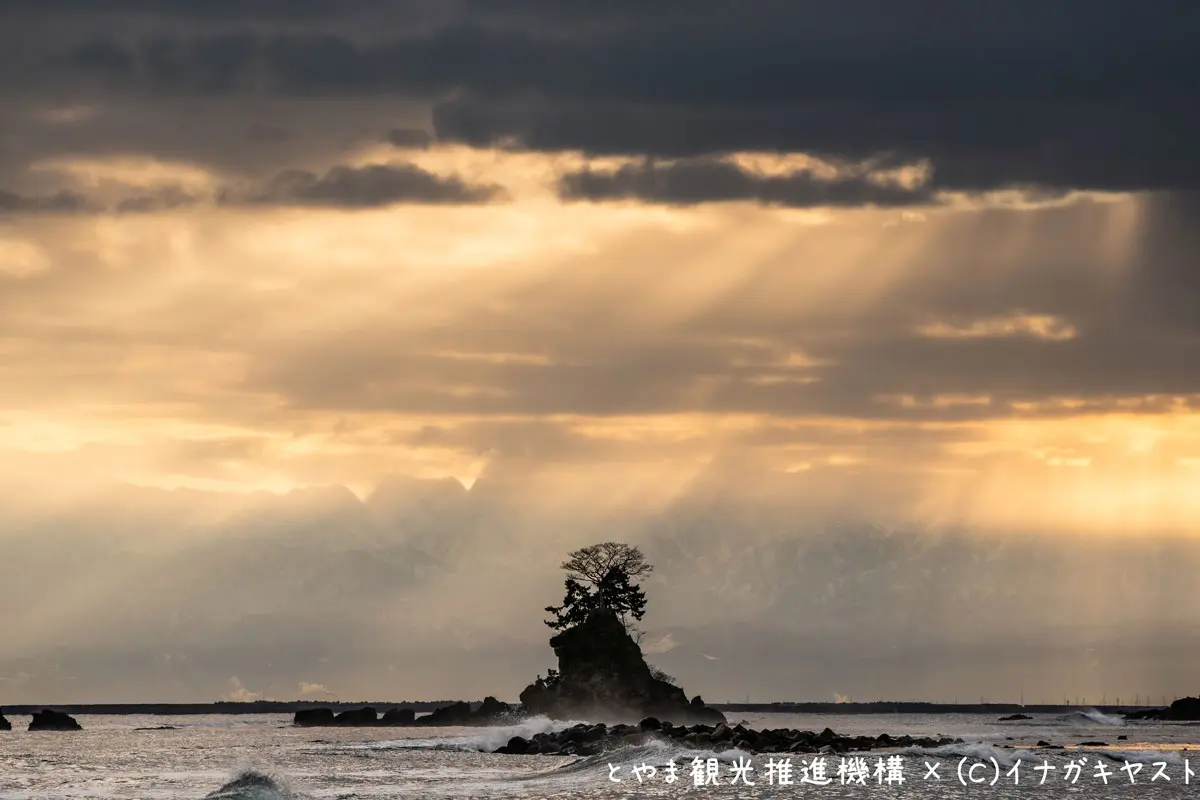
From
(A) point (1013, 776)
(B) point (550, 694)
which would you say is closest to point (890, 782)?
(A) point (1013, 776)

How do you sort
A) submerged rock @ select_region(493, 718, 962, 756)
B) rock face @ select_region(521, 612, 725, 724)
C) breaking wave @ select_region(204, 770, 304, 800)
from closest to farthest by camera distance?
breaking wave @ select_region(204, 770, 304, 800), submerged rock @ select_region(493, 718, 962, 756), rock face @ select_region(521, 612, 725, 724)

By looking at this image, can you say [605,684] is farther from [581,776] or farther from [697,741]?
[581,776]

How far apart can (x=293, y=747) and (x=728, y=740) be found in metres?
59.4

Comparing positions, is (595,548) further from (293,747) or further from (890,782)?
(890,782)

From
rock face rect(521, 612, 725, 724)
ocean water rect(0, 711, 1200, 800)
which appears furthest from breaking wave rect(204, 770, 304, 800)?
rock face rect(521, 612, 725, 724)

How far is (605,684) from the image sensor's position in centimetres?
17962

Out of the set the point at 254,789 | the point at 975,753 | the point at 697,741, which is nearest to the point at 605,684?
the point at 697,741

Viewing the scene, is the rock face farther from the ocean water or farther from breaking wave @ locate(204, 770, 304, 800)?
breaking wave @ locate(204, 770, 304, 800)

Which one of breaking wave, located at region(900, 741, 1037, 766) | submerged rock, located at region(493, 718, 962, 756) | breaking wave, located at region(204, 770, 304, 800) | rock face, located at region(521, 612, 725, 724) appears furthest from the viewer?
rock face, located at region(521, 612, 725, 724)

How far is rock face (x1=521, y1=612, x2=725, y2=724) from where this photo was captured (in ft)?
587

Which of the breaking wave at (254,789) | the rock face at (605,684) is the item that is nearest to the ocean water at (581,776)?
the breaking wave at (254,789)

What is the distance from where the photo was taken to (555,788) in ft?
279

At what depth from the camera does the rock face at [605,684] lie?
179 meters

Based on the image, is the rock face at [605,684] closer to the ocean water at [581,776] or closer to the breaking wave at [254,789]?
the ocean water at [581,776]
